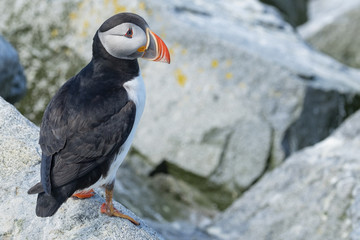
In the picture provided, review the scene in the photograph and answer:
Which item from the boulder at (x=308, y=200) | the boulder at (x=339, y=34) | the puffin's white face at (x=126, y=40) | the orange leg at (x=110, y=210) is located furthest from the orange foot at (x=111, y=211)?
the boulder at (x=339, y=34)

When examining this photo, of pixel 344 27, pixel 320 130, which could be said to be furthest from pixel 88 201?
pixel 344 27

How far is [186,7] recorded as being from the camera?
6.41 metres

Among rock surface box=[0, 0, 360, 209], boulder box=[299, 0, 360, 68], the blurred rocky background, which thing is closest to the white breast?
the blurred rocky background

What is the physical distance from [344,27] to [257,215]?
5.55m

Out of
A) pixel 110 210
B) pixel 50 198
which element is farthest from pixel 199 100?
pixel 50 198

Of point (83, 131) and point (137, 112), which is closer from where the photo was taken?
point (83, 131)

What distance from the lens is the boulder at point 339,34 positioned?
373 inches

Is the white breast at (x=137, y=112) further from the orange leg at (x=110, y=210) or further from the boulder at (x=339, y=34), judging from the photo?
the boulder at (x=339, y=34)

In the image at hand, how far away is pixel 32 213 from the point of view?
3.05 meters

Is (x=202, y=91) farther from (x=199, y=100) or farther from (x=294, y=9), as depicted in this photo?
(x=294, y=9)

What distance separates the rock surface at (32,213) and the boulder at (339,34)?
7018mm

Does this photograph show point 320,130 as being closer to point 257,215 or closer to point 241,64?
point 241,64

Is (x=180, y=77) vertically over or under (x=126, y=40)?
under

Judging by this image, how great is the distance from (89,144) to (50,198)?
1.09 feet
